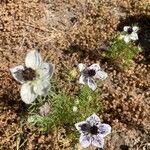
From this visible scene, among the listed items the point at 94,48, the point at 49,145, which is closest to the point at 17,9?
the point at 94,48

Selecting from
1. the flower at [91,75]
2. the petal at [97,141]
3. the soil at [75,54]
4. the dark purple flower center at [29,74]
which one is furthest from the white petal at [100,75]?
the dark purple flower center at [29,74]

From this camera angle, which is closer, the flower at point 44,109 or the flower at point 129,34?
the flower at point 44,109

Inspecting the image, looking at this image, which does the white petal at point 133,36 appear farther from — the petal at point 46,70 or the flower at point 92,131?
the petal at point 46,70

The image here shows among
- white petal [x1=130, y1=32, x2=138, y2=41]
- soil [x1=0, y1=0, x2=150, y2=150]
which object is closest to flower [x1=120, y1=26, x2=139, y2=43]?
white petal [x1=130, y1=32, x2=138, y2=41]

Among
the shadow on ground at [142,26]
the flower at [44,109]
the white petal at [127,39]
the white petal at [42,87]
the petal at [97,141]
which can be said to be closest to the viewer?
the white petal at [42,87]

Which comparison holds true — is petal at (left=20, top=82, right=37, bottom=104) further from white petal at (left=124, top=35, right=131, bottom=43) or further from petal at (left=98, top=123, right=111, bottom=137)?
white petal at (left=124, top=35, right=131, bottom=43)
